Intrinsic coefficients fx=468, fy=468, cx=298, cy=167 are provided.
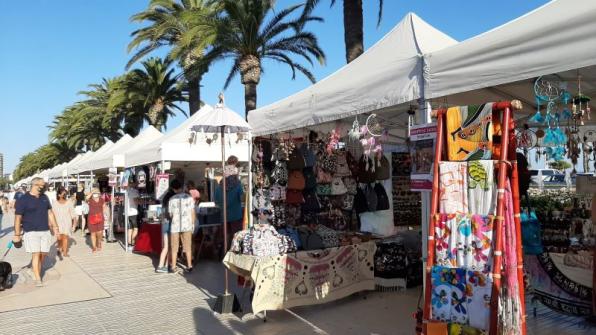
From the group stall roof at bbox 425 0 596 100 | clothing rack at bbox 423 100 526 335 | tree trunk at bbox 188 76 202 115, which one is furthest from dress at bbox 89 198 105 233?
tree trunk at bbox 188 76 202 115

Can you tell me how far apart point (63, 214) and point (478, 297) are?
945 cm

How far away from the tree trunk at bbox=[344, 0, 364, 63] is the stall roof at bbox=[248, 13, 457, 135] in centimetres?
632

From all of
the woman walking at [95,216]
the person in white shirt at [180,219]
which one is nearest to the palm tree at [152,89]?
the woman walking at [95,216]

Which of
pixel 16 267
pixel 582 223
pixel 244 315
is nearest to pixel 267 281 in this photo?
pixel 244 315

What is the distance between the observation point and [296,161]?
21.6 feet

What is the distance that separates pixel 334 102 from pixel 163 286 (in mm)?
4186

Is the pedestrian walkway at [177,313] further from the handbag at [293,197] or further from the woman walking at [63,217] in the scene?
the woman walking at [63,217]

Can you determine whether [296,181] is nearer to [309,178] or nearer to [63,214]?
[309,178]

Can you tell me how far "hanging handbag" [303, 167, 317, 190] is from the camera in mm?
6664

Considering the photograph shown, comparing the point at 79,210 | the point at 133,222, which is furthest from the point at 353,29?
the point at 79,210

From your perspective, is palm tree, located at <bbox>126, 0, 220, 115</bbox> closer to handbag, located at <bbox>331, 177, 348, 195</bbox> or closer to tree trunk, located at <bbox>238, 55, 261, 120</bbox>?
tree trunk, located at <bbox>238, 55, 261, 120</bbox>

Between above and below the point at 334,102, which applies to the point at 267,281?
below

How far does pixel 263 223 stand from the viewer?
543 cm

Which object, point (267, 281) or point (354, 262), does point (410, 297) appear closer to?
point (354, 262)
